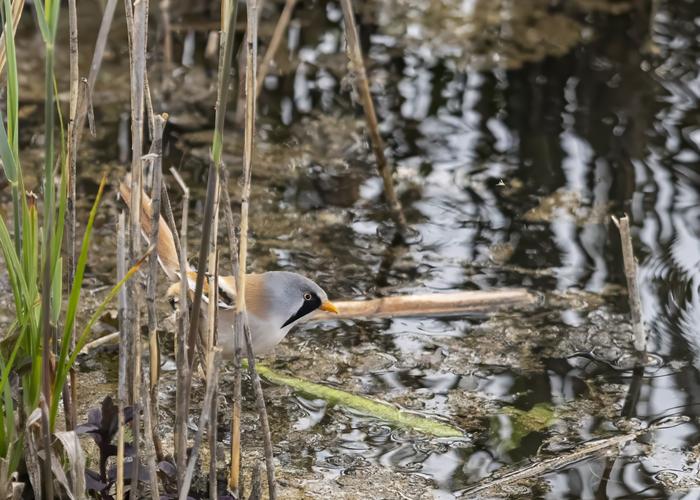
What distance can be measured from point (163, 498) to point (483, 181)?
3077 mm

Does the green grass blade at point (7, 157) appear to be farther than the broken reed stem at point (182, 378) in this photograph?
No

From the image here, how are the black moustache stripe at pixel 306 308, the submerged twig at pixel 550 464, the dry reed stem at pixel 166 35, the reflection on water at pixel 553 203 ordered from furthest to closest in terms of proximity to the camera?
the dry reed stem at pixel 166 35, the black moustache stripe at pixel 306 308, the reflection on water at pixel 553 203, the submerged twig at pixel 550 464

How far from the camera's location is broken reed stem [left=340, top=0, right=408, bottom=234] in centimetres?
430

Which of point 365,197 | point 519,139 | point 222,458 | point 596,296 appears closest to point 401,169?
point 365,197

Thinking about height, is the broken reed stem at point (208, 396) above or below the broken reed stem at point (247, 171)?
below

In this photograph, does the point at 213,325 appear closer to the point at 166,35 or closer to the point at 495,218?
the point at 495,218

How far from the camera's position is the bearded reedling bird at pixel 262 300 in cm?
363

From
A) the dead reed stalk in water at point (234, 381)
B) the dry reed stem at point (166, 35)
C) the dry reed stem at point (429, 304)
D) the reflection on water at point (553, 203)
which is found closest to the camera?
the dead reed stalk in water at point (234, 381)

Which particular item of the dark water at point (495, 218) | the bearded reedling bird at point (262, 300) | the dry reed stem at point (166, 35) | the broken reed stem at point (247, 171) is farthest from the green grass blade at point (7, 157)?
the dry reed stem at point (166, 35)

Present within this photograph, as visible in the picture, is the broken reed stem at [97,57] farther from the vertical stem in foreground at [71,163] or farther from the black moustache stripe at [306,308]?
the black moustache stripe at [306,308]

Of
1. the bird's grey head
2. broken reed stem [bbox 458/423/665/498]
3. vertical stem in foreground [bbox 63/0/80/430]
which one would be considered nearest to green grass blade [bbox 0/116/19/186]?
vertical stem in foreground [bbox 63/0/80/430]

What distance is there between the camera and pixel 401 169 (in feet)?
18.4

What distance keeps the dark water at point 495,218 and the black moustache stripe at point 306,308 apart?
1.05ft

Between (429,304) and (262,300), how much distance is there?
102 cm
